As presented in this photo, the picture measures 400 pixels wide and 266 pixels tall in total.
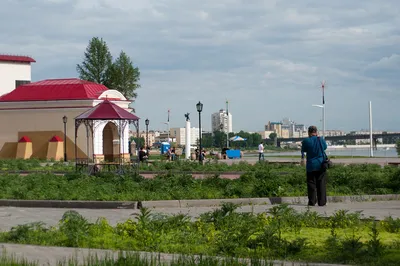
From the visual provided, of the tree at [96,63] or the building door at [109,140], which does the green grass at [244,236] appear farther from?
the tree at [96,63]

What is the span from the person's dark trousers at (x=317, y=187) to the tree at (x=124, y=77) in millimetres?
70281

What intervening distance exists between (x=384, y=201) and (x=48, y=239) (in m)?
10.1

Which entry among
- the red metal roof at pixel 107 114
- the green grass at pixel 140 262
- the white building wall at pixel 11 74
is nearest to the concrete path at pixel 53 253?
the green grass at pixel 140 262

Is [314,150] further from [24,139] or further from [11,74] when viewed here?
[11,74]

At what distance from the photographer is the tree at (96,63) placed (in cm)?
8588

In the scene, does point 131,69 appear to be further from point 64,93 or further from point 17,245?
point 17,245

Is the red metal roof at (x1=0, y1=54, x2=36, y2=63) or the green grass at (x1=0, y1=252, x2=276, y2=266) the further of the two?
the red metal roof at (x1=0, y1=54, x2=36, y2=63)

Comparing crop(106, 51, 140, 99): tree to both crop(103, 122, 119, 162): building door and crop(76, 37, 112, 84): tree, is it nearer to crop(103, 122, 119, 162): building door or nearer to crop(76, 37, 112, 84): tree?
crop(76, 37, 112, 84): tree

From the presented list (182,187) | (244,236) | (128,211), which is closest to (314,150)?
(182,187)

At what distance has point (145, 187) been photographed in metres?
18.4

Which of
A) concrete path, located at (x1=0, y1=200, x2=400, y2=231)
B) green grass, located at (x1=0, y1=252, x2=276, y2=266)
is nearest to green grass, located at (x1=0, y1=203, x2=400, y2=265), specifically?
green grass, located at (x1=0, y1=252, x2=276, y2=266)

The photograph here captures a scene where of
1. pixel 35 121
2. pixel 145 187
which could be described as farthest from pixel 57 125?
pixel 145 187

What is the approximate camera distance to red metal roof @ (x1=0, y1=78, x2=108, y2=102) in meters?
55.2

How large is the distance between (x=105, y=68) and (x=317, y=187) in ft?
238
